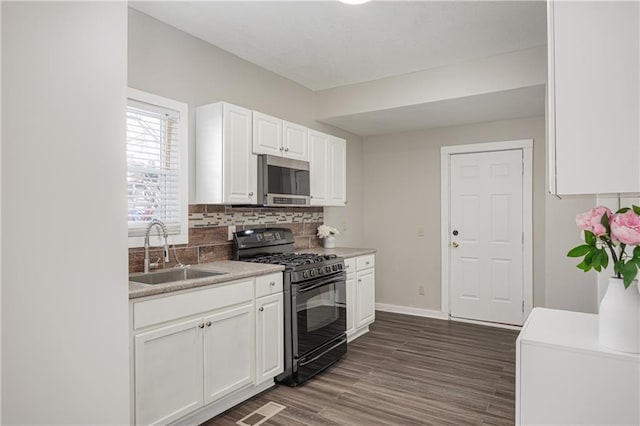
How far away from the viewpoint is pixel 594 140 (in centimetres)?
119

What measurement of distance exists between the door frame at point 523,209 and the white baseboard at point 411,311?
0.24 ft

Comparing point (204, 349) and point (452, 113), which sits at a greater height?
point (452, 113)

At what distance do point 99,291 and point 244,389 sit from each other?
1678mm

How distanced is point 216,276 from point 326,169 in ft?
6.69

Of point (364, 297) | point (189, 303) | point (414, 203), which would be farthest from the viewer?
point (414, 203)

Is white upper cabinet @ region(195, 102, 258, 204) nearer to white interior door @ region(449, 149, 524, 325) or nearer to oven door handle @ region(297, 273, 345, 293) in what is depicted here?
oven door handle @ region(297, 273, 345, 293)

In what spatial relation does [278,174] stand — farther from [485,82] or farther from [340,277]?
[485,82]

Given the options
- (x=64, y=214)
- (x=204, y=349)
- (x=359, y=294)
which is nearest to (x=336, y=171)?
(x=359, y=294)

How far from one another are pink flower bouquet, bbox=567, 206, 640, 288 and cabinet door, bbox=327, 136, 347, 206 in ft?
9.63

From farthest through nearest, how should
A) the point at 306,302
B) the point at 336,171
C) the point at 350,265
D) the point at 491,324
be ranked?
the point at 491,324
the point at 336,171
the point at 350,265
the point at 306,302

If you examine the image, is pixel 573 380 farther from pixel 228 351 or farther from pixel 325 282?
pixel 325 282

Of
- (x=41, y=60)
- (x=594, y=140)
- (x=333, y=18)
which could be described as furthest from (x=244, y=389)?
(x=333, y=18)

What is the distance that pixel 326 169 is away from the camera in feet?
13.9

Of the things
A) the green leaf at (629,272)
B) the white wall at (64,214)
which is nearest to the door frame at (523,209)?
the green leaf at (629,272)
